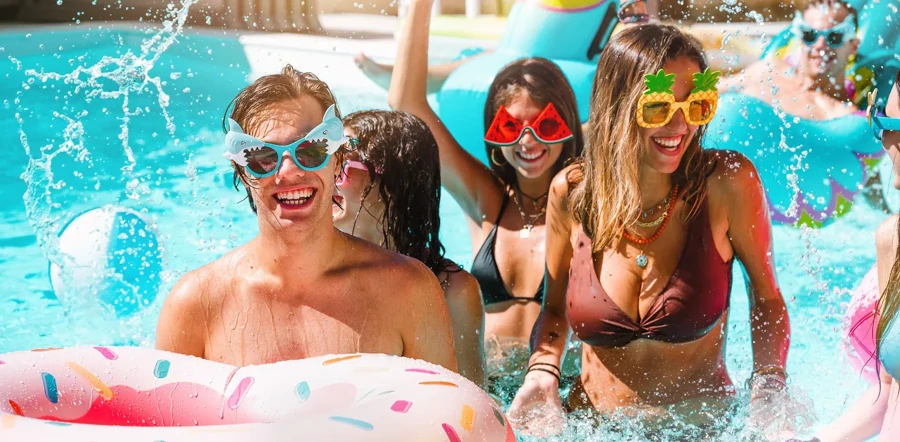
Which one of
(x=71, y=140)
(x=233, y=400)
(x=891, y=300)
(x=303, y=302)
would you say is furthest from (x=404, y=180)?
(x=71, y=140)

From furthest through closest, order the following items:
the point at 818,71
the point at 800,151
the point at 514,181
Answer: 1. the point at 818,71
2. the point at 800,151
3. the point at 514,181

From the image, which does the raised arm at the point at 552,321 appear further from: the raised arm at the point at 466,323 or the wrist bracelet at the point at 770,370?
the wrist bracelet at the point at 770,370

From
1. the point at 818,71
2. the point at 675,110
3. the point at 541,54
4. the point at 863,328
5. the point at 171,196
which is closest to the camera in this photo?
the point at 675,110

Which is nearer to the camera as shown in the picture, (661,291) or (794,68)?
(661,291)

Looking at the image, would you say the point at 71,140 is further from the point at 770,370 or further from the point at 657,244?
the point at 770,370

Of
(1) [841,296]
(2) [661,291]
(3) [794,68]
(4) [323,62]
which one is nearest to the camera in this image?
(2) [661,291]

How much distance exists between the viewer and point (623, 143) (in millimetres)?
2971

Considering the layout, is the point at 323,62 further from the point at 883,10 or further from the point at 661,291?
the point at 661,291

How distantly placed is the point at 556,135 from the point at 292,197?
1682 millimetres

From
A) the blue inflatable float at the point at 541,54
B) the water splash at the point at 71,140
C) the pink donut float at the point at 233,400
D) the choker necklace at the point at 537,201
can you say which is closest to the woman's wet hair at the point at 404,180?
the choker necklace at the point at 537,201

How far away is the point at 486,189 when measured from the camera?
4.05 meters

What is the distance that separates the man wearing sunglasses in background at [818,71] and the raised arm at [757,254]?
11.3 feet

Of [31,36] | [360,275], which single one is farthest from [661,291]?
[31,36]

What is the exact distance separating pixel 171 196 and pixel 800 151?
4.47 m
